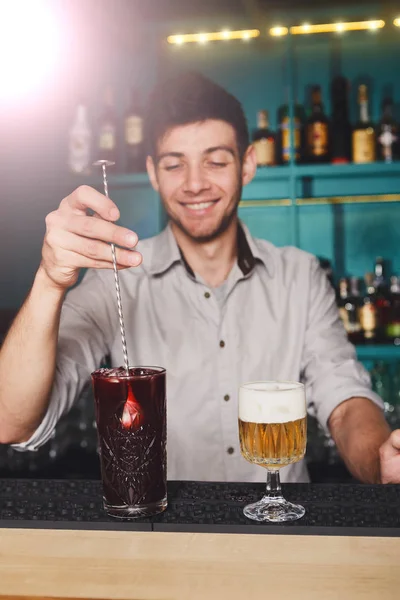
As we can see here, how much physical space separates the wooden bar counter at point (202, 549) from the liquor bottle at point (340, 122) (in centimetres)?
212

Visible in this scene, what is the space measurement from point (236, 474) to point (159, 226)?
1265mm

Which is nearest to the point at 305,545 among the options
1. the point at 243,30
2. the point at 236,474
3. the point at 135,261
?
the point at 135,261

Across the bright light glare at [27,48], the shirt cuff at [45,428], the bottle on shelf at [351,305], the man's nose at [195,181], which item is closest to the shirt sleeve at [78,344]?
the shirt cuff at [45,428]

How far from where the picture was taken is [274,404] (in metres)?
0.87

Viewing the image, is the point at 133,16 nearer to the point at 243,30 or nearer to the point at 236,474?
the point at 243,30

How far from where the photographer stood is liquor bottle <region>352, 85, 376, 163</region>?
2.72 m

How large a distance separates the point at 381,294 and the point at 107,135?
133 cm

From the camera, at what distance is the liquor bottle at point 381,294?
2828 millimetres

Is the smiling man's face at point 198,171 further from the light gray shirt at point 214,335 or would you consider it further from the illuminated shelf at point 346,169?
the illuminated shelf at point 346,169

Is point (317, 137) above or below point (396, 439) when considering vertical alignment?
above

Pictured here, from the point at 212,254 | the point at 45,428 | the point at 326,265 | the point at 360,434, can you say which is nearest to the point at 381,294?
the point at 326,265

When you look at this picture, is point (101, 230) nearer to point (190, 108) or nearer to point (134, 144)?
point (190, 108)

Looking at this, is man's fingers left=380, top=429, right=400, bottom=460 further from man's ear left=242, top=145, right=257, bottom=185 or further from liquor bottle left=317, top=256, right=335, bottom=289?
liquor bottle left=317, top=256, right=335, bottom=289

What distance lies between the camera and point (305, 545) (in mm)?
715
